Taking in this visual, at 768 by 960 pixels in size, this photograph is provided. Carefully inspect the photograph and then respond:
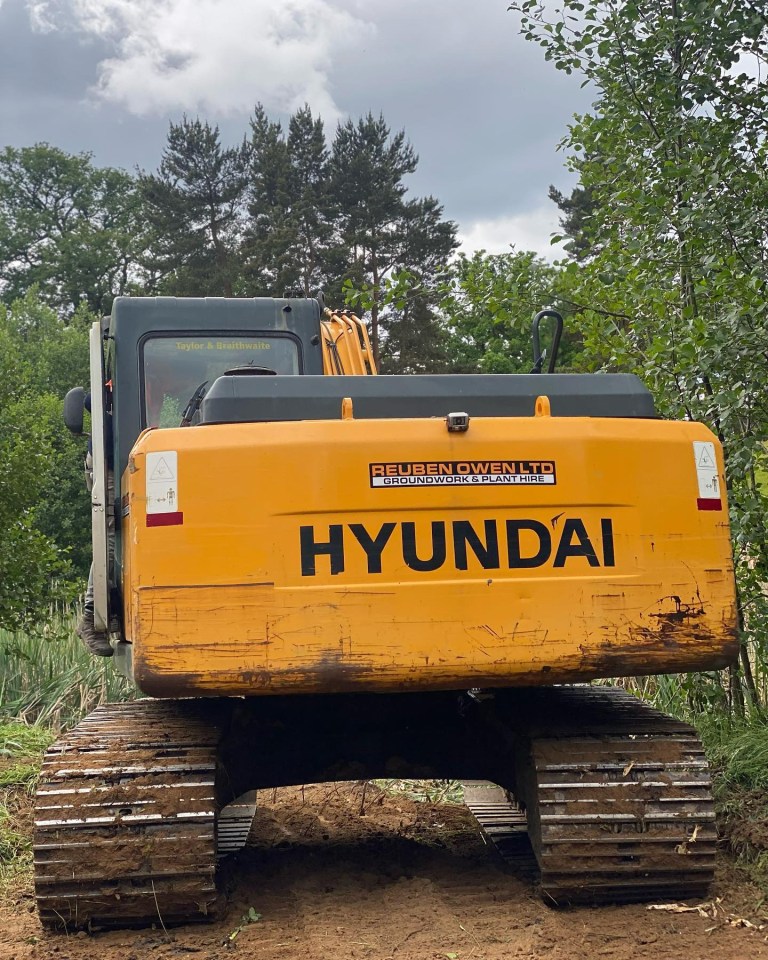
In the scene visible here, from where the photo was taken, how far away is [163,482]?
12.7ft

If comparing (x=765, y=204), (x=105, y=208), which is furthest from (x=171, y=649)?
(x=105, y=208)

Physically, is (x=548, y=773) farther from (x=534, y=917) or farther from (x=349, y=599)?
(x=349, y=599)

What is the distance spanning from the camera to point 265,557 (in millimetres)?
3832

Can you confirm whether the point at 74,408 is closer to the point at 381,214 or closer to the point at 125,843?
the point at 125,843

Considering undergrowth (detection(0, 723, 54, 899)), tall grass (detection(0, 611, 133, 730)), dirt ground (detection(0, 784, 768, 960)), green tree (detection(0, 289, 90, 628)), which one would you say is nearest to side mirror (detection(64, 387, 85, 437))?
undergrowth (detection(0, 723, 54, 899))

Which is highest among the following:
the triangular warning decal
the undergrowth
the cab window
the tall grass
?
the cab window

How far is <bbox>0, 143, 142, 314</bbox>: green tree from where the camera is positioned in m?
42.8

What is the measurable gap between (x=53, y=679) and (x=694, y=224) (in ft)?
23.1

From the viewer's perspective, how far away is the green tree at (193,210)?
32344mm

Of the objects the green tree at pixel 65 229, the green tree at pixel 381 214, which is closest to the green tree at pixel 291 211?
the green tree at pixel 381 214

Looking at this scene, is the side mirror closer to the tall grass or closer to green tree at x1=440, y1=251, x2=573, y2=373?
green tree at x1=440, y1=251, x2=573, y2=373

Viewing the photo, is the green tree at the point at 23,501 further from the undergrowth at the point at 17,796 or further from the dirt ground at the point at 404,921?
the dirt ground at the point at 404,921

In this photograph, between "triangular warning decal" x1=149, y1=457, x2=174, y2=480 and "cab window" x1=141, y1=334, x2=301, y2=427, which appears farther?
"cab window" x1=141, y1=334, x2=301, y2=427

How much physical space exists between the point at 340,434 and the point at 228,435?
1.26ft
